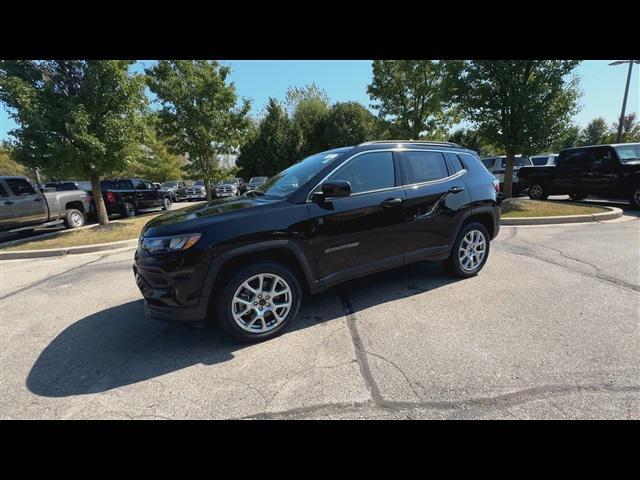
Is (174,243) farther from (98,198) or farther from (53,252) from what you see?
(98,198)

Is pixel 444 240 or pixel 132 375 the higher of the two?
pixel 444 240

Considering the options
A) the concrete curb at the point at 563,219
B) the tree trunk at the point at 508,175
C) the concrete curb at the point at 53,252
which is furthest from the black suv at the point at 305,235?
the tree trunk at the point at 508,175

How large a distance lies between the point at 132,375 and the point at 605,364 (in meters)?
3.86

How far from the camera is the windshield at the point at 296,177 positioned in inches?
139

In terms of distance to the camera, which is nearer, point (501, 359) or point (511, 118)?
point (501, 359)

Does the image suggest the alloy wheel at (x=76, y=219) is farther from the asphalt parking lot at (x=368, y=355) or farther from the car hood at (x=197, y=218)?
the car hood at (x=197, y=218)

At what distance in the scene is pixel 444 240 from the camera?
4.20 meters

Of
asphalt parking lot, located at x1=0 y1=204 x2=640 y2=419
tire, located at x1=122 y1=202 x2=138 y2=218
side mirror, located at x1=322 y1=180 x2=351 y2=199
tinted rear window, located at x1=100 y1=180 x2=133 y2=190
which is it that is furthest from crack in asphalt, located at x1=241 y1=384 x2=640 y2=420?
tinted rear window, located at x1=100 y1=180 x2=133 y2=190

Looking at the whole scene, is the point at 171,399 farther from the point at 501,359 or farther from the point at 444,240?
the point at 444,240

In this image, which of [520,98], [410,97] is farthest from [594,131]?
[520,98]

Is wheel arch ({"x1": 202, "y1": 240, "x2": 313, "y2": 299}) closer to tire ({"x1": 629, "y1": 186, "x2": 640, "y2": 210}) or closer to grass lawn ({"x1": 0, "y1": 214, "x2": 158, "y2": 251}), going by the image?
grass lawn ({"x1": 0, "y1": 214, "x2": 158, "y2": 251})

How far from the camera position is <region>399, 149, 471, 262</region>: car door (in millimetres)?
3877

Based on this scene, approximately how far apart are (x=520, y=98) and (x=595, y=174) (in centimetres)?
383
